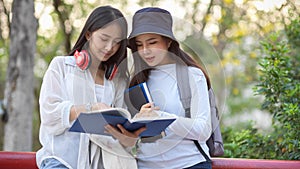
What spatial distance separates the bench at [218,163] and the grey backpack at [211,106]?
0.53 ft

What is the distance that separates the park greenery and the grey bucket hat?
0.07 meters

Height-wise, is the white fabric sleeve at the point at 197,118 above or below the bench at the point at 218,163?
above

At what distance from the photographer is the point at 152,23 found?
2141mm

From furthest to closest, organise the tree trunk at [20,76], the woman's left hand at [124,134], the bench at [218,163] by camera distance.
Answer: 1. the tree trunk at [20,76]
2. the bench at [218,163]
3. the woman's left hand at [124,134]

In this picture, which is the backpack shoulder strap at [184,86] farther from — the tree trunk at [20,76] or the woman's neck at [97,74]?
the tree trunk at [20,76]

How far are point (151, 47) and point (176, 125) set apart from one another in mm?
366

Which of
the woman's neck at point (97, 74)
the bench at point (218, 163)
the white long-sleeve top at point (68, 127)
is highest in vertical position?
the woman's neck at point (97, 74)

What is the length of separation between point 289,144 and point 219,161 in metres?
0.68

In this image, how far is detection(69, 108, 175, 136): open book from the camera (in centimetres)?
194

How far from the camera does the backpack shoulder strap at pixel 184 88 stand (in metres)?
2.18

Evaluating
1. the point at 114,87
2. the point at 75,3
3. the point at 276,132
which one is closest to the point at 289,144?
the point at 276,132

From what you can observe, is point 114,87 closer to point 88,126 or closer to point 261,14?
point 88,126

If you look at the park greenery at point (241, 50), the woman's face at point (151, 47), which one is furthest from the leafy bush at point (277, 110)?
the woman's face at point (151, 47)

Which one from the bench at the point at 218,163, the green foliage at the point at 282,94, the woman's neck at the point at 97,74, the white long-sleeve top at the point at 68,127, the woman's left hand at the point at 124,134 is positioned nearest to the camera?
the woman's left hand at the point at 124,134
